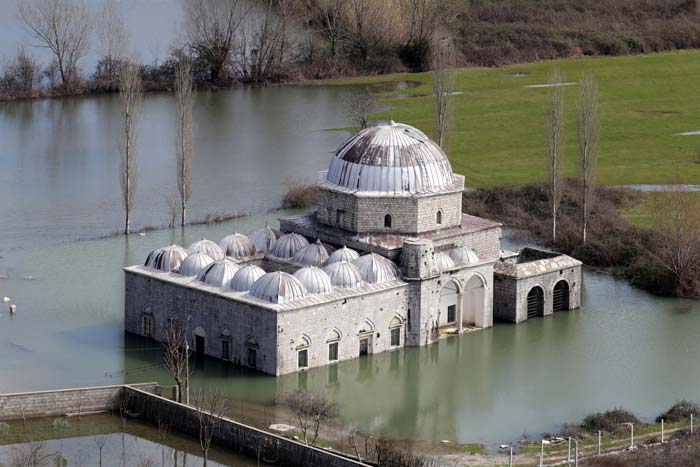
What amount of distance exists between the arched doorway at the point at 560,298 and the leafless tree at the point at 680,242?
18.2ft

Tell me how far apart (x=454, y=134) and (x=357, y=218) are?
34577 mm

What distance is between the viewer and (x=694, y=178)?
93.6m

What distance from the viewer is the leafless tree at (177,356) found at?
58.8m

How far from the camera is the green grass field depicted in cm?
9612

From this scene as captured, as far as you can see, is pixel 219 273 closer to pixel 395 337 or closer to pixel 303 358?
pixel 303 358

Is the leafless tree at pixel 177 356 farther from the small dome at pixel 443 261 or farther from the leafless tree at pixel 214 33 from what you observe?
the leafless tree at pixel 214 33

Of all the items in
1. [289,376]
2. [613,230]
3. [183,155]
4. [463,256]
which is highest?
[183,155]

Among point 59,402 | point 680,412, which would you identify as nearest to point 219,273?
point 59,402

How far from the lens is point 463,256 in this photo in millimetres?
69375

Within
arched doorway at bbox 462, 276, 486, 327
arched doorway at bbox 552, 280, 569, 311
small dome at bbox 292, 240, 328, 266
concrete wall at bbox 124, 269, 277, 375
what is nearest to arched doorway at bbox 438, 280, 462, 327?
arched doorway at bbox 462, 276, 486, 327

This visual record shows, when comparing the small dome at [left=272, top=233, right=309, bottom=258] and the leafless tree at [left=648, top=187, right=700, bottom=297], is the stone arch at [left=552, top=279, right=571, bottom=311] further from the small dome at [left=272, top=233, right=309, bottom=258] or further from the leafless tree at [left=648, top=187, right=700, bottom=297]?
the small dome at [left=272, top=233, right=309, bottom=258]

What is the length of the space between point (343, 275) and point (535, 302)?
425 inches

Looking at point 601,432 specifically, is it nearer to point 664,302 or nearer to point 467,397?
point 467,397

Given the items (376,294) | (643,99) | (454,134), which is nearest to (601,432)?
(376,294)
